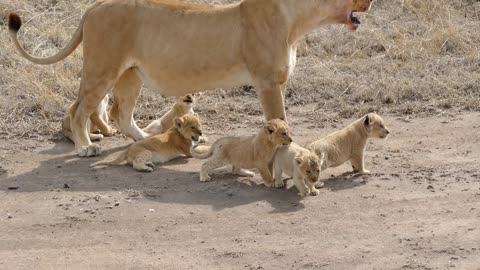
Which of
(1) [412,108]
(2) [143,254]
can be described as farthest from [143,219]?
(1) [412,108]

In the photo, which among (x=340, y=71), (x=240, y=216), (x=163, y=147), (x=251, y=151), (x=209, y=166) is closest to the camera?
(x=240, y=216)

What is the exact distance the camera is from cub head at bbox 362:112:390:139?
8820mm

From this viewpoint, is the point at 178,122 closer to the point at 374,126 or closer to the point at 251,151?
the point at 251,151

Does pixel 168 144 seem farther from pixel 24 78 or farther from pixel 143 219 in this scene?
pixel 24 78

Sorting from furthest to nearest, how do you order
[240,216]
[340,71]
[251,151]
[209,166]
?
1. [340,71]
2. [209,166]
3. [251,151]
4. [240,216]

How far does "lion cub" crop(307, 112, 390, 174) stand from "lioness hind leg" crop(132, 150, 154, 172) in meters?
1.29

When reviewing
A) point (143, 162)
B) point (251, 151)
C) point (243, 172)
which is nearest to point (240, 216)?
point (251, 151)

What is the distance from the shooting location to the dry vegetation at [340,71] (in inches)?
410

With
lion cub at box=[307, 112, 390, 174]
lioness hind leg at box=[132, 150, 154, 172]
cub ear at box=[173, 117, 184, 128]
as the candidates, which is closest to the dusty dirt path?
lioness hind leg at box=[132, 150, 154, 172]

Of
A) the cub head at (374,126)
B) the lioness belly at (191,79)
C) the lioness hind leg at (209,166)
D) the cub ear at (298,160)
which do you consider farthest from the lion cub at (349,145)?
the lioness belly at (191,79)

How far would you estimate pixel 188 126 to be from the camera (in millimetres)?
9211

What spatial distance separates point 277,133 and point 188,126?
116 cm

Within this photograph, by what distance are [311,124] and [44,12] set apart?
165 inches

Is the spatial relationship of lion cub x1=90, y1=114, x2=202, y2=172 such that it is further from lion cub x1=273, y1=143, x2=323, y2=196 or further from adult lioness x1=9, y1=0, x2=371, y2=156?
lion cub x1=273, y1=143, x2=323, y2=196
